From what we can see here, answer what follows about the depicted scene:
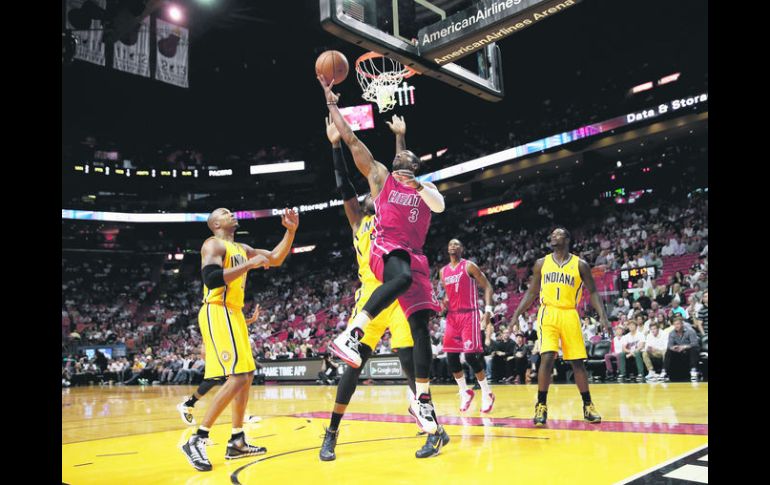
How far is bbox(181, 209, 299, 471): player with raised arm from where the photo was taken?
4.46 m

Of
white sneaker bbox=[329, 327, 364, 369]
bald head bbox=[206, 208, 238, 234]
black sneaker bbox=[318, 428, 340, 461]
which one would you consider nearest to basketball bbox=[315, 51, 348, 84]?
bald head bbox=[206, 208, 238, 234]

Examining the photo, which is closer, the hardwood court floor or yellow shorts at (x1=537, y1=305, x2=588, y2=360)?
the hardwood court floor

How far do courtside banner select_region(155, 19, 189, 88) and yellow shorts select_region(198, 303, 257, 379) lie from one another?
1681cm

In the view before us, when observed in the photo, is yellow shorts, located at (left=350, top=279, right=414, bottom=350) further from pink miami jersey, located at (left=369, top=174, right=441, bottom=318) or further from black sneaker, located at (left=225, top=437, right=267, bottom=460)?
black sneaker, located at (left=225, top=437, right=267, bottom=460)

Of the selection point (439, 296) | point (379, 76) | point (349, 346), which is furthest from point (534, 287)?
point (439, 296)

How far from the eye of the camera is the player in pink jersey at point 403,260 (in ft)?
13.2

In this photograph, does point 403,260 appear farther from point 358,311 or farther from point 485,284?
point 485,284

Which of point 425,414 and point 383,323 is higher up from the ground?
point 383,323

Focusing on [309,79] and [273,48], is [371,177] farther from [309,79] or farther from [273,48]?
[309,79]

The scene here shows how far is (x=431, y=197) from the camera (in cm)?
423

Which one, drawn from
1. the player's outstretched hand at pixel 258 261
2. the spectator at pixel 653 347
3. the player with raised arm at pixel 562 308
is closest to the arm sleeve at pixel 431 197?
the player's outstretched hand at pixel 258 261

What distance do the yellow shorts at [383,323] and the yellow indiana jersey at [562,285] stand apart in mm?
1744

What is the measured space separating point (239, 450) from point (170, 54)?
18.0m

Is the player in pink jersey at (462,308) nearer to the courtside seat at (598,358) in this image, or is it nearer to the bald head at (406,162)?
the bald head at (406,162)
